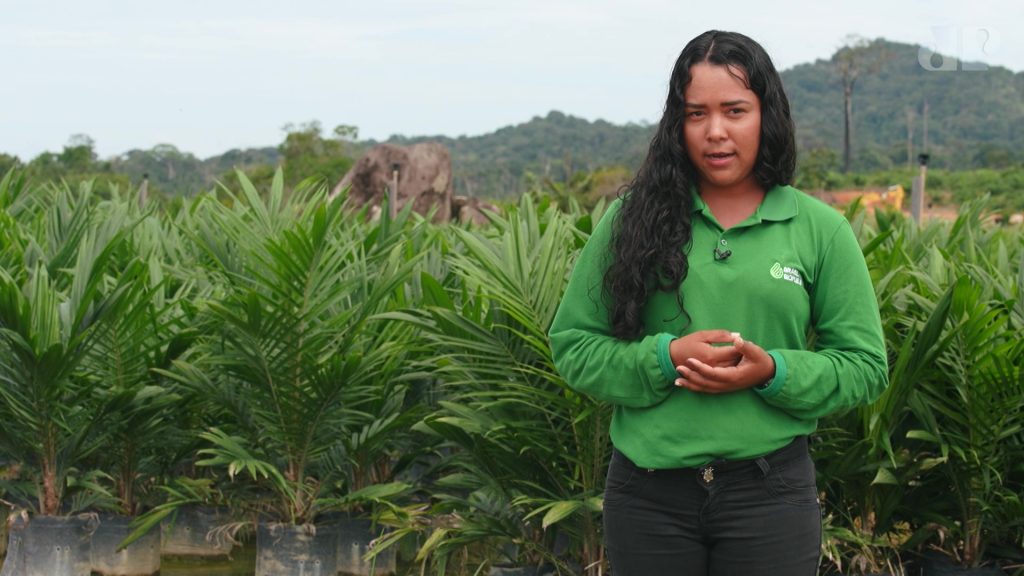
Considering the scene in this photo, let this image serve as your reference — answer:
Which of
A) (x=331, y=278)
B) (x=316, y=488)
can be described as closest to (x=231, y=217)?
(x=331, y=278)

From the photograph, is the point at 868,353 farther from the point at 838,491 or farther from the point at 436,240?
the point at 436,240

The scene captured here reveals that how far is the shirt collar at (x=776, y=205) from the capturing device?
7.20 feet

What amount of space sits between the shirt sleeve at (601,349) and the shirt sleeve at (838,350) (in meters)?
0.18

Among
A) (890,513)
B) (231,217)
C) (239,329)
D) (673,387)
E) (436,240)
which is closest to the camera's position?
(673,387)

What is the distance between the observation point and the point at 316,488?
13.7 feet

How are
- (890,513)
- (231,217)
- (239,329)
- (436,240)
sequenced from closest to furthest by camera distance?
1. (890,513)
2. (239,329)
3. (231,217)
4. (436,240)

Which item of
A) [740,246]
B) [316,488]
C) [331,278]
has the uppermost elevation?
[740,246]

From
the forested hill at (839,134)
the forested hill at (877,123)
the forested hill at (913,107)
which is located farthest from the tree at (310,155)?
the forested hill at (913,107)

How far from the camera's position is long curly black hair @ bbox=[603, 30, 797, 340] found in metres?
2.18

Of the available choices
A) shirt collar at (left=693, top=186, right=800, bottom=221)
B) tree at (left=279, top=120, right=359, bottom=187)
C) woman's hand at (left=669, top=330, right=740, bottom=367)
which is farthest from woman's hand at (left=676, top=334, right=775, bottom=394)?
tree at (left=279, top=120, right=359, bottom=187)

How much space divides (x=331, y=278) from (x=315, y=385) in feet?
1.11

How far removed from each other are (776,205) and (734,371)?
0.34 m

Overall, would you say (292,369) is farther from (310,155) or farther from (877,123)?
(877,123)

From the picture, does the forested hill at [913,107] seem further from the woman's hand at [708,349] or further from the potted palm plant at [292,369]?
the woman's hand at [708,349]
